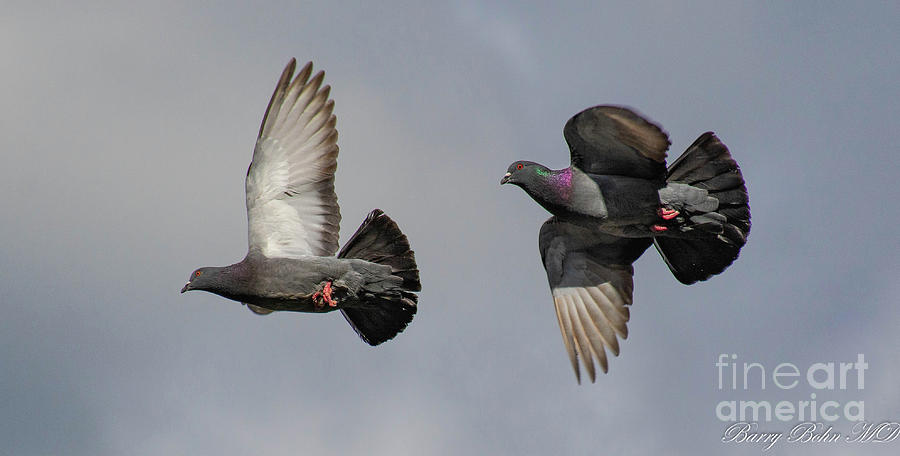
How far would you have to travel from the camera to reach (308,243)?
18141 mm

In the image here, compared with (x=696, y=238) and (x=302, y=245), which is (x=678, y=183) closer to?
(x=696, y=238)

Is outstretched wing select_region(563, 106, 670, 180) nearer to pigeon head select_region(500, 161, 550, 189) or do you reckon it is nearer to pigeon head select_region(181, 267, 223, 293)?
pigeon head select_region(500, 161, 550, 189)

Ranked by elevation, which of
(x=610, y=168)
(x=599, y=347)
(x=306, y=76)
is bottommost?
(x=599, y=347)

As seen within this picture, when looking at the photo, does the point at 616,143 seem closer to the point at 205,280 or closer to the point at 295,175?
the point at 295,175

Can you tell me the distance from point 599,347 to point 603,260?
1555mm

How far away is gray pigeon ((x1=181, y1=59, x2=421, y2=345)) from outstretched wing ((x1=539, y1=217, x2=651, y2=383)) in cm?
279

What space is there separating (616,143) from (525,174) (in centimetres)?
138

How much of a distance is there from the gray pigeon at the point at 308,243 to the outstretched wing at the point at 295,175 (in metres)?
0.01

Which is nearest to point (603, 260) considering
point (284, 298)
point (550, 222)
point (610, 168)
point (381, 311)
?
point (550, 222)

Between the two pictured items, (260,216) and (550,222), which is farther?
(550,222)

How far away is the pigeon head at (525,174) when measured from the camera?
17.5 m

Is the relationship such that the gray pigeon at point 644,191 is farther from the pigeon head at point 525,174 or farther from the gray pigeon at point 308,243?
the gray pigeon at point 308,243


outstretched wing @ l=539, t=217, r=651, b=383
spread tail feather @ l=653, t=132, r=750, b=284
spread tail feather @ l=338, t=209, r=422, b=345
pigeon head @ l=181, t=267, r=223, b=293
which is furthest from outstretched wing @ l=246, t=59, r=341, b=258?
spread tail feather @ l=653, t=132, r=750, b=284

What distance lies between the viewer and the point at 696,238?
18.1 m
